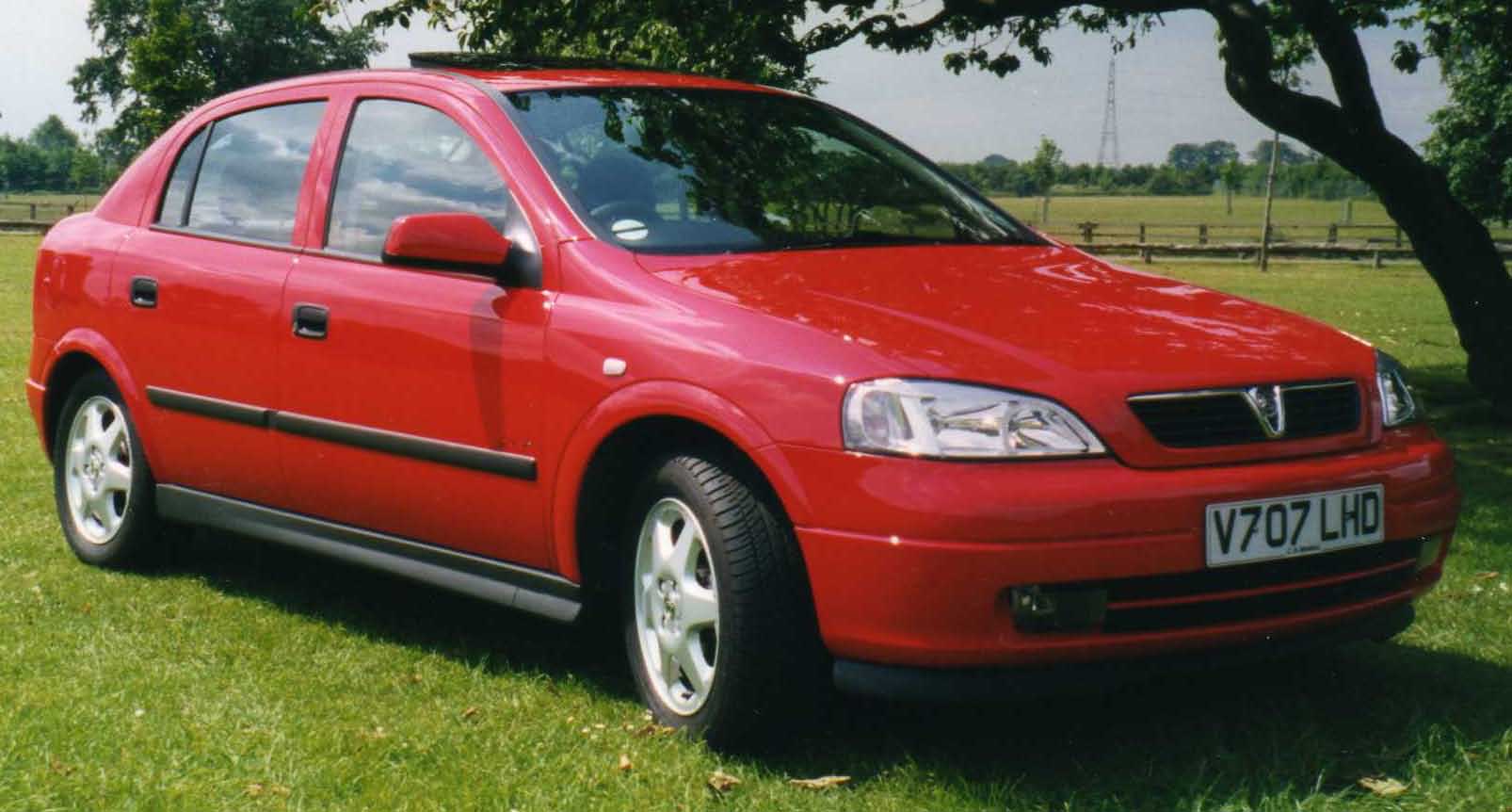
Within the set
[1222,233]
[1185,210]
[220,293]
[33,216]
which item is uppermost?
[220,293]

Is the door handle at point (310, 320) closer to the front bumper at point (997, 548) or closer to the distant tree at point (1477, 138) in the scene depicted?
the front bumper at point (997, 548)

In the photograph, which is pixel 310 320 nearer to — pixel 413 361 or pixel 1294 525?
pixel 413 361

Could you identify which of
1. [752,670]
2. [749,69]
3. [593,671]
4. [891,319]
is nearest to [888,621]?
[752,670]

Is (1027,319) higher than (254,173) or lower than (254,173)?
→ lower

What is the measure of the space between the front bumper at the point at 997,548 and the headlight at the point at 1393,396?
0.48m

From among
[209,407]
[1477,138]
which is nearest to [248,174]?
[209,407]

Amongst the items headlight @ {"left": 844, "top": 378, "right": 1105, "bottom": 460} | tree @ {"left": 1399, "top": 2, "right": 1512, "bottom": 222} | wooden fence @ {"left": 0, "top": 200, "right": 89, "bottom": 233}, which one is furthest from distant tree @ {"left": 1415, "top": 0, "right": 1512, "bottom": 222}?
headlight @ {"left": 844, "top": 378, "right": 1105, "bottom": 460}

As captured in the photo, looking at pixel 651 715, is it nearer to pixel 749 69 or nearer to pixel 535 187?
pixel 535 187

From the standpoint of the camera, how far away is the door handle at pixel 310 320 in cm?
528

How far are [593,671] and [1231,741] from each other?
1.71 m

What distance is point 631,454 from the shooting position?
4.61 metres

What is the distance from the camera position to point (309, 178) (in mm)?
5637

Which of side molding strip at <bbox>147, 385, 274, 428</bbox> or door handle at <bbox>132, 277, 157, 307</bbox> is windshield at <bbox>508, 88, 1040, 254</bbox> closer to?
side molding strip at <bbox>147, 385, 274, 428</bbox>

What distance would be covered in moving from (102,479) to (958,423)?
3.74 m
